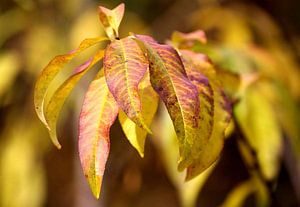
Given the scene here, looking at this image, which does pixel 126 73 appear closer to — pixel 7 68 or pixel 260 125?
pixel 260 125

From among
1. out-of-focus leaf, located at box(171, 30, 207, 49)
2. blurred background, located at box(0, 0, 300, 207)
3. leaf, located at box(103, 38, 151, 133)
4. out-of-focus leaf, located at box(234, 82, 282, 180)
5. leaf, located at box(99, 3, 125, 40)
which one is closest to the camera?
leaf, located at box(103, 38, 151, 133)

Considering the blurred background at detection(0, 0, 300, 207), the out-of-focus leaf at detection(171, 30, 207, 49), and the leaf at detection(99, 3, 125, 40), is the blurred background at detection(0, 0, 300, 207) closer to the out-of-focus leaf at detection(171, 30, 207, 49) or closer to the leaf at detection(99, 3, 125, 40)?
the out-of-focus leaf at detection(171, 30, 207, 49)

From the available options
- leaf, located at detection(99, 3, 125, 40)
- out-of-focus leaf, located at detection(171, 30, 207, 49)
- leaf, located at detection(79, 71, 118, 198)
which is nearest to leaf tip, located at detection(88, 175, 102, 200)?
leaf, located at detection(79, 71, 118, 198)

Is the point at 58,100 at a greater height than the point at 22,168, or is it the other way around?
the point at 58,100

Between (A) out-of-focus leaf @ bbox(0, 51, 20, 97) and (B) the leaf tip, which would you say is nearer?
(B) the leaf tip

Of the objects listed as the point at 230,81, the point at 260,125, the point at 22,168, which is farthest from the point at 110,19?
the point at 22,168

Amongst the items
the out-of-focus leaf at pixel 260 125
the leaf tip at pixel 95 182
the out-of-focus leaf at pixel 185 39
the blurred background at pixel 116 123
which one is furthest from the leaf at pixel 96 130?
the blurred background at pixel 116 123

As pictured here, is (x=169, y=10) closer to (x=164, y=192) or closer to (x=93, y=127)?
(x=164, y=192)
